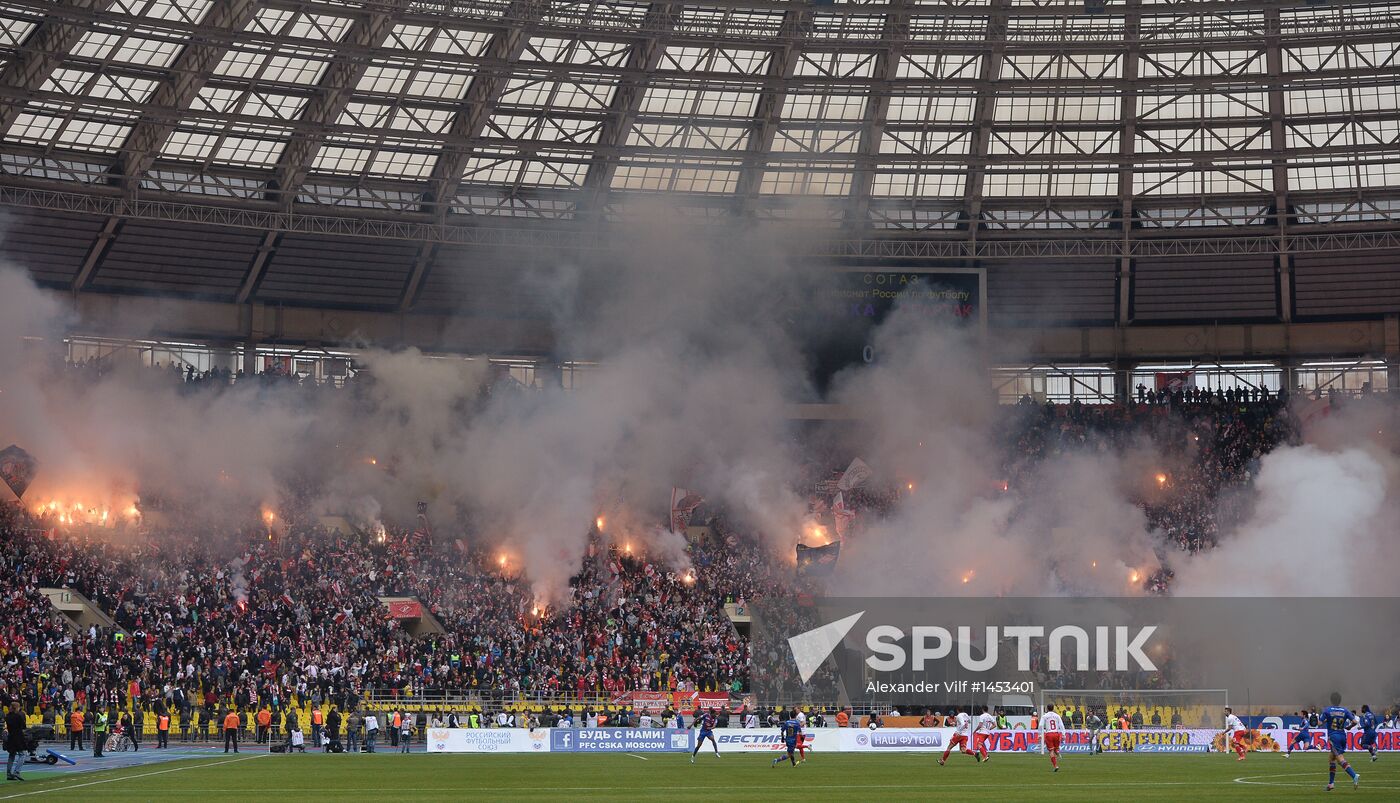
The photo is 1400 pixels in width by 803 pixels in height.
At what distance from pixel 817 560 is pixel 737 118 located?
1704 cm

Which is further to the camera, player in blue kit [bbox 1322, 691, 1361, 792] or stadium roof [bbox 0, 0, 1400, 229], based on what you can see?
stadium roof [bbox 0, 0, 1400, 229]

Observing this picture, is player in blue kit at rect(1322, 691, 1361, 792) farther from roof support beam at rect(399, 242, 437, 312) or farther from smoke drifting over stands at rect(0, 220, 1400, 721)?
roof support beam at rect(399, 242, 437, 312)

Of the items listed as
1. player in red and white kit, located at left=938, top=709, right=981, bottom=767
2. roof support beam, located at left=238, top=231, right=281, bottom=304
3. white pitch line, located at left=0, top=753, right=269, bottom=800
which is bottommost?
white pitch line, located at left=0, top=753, right=269, bottom=800

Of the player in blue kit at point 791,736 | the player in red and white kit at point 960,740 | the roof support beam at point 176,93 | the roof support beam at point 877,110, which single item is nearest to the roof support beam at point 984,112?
the roof support beam at point 877,110

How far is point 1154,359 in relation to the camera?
66688 millimetres

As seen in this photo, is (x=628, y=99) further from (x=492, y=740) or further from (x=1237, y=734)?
(x=1237, y=734)

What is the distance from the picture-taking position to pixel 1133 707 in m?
43.9

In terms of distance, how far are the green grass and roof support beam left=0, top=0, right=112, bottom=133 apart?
21.3 metres

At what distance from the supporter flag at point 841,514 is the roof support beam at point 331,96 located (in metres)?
24.2

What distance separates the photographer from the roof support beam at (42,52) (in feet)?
144

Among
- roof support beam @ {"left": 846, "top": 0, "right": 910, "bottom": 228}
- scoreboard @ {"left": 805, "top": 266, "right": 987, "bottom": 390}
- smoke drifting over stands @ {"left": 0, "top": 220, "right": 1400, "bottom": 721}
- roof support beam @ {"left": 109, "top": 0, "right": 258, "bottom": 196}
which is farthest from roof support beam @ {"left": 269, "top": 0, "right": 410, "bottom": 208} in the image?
scoreboard @ {"left": 805, "top": 266, "right": 987, "bottom": 390}

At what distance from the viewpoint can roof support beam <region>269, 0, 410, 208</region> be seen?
46062 mm

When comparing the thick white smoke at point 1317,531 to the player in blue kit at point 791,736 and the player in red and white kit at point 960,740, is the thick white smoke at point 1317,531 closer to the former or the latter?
the player in red and white kit at point 960,740
